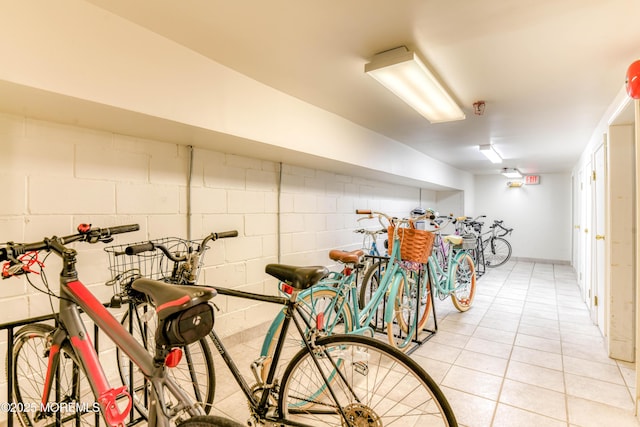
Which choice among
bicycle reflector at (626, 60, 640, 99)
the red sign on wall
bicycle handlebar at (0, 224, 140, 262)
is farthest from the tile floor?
the red sign on wall

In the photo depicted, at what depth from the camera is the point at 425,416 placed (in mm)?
1819

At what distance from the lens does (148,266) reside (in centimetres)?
208

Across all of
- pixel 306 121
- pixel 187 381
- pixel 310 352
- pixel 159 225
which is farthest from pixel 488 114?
pixel 187 381

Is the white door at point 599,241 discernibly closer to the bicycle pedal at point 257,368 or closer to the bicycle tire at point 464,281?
the bicycle tire at point 464,281

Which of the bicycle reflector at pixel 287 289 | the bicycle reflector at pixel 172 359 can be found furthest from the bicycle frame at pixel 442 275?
the bicycle reflector at pixel 172 359

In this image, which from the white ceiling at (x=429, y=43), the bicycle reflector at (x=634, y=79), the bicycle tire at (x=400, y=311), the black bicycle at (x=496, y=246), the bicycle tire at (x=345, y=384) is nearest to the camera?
the bicycle tire at (x=345, y=384)

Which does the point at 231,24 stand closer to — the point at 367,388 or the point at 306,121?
the point at 306,121

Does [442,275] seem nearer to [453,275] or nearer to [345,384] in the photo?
[453,275]

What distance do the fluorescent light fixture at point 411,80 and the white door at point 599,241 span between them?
5.26ft

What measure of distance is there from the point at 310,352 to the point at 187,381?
2.81ft

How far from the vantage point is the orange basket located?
250 cm

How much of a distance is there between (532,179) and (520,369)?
652 cm

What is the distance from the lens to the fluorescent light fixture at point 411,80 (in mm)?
1729

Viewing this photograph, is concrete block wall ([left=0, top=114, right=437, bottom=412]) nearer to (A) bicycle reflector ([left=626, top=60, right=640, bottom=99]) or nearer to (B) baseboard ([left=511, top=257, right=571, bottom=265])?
(A) bicycle reflector ([left=626, top=60, right=640, bottom=99])
